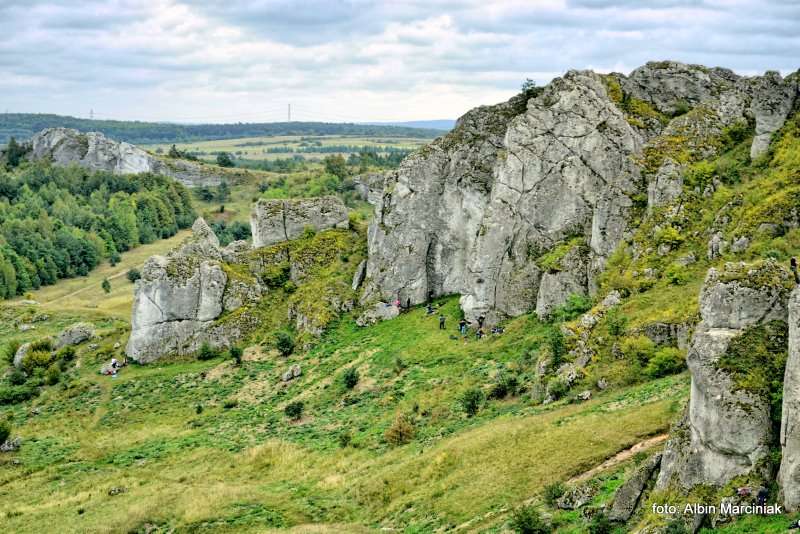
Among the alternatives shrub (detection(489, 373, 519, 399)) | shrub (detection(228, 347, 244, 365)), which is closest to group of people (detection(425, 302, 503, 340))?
shrub (detection(489, 373, 519, 399))

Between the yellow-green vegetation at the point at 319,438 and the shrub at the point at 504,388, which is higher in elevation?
the shrub at the point at 504,388

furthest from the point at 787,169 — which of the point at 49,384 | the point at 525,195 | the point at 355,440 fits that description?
the point at 49,384

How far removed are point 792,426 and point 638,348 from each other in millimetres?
17193

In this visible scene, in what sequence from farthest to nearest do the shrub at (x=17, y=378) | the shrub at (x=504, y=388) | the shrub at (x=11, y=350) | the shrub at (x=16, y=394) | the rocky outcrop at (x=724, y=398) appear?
the shrub at (x=11, y=350) < the shrub at (x=17, y=378) < the shrub at (x=16, y=394) < the shrub at (x=504, y=388) < the rocky outcrop at (x=724, y=398)

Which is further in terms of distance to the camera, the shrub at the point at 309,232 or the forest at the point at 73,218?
the forest at the point at 73,218

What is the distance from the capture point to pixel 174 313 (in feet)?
206

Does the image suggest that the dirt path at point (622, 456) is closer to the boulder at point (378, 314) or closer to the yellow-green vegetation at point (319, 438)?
the yellow-green vegetation at point (319, 438)

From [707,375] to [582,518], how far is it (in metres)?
6.05

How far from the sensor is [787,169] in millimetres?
40688

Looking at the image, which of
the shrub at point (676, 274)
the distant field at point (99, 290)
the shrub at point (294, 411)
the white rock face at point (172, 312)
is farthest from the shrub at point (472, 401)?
the distant field at point (99, 290)

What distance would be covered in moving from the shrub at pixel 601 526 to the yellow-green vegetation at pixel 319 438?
151cm

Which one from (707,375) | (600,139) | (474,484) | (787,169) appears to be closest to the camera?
(707,375)

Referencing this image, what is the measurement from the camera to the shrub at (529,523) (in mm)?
24609

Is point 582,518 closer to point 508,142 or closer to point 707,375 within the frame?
point 707,375
